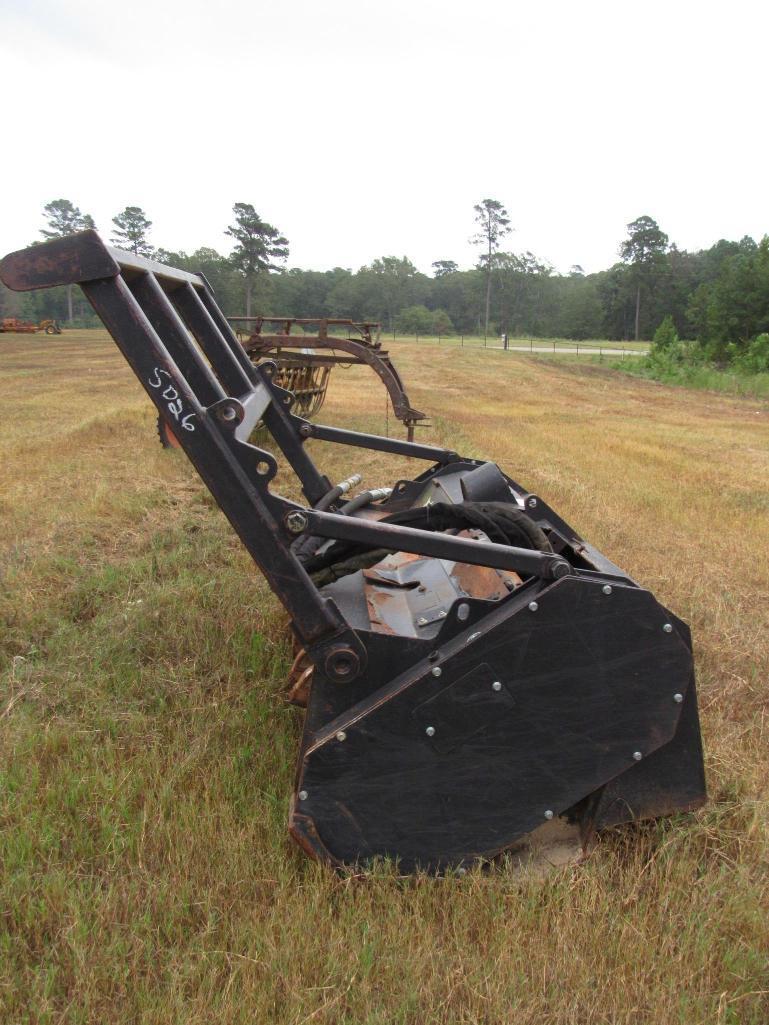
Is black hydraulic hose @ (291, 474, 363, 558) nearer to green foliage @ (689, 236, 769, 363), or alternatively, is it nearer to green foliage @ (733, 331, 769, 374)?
green foliage @ (733, 331, 769, 374)

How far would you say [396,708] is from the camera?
7.32 ft

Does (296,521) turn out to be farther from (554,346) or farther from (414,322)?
(414,322)

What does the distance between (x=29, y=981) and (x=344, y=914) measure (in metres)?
0.80

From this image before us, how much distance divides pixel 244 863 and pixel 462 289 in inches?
4157

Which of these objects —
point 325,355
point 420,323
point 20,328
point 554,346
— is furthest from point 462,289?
point 325,355

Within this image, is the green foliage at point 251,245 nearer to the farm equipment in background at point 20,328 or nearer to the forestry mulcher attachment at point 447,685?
the farm equipment in background at point 20,328

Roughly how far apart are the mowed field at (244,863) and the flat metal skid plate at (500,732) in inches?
6.3

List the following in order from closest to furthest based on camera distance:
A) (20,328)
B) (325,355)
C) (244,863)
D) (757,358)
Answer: (244,863), (325,355), (757,358), (20,328)

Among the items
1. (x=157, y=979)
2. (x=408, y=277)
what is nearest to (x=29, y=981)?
(x=157, y=979)

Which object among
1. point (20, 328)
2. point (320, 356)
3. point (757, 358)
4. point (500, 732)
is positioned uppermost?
point (20, 328)

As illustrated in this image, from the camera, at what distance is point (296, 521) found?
88.4 inches

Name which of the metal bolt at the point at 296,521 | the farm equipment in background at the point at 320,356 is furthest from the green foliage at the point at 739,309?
the metal bolt at the point at 296,521

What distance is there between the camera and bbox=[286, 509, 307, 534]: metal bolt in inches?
88.1

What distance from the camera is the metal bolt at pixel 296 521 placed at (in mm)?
2238
